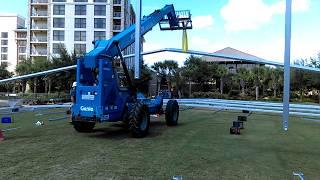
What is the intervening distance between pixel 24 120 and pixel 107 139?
6.09 metres

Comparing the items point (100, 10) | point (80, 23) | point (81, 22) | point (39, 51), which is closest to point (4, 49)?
point (39, 51)

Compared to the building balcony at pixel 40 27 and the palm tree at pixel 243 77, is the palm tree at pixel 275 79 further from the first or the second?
the building balcony at pixel 40 27

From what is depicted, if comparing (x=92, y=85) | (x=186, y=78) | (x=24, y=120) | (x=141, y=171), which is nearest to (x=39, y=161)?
(x=141, y=171)

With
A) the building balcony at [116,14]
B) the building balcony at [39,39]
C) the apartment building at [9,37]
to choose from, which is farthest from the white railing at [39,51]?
the apartment building at [9,37]

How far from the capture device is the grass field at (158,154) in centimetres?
731

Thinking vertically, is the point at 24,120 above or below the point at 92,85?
below

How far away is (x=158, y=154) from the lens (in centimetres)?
910

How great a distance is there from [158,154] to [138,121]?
106 inches

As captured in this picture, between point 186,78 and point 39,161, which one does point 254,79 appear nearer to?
point 186,78

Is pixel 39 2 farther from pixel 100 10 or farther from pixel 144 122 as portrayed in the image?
pixel 144 122

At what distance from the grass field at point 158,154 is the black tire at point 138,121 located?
284 millimetres

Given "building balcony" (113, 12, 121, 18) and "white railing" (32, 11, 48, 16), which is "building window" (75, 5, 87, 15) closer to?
"building balcony" (113, 12, 121, 18)

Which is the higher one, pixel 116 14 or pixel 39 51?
pixel 116 14

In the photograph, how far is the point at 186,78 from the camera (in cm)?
6444
